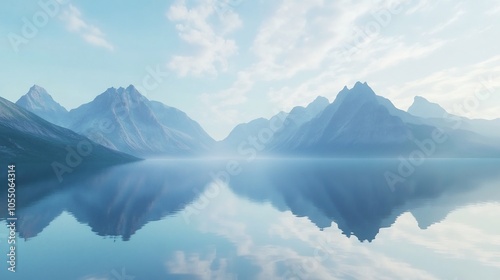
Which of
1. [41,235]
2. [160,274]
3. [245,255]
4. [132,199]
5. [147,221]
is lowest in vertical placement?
[160,274]

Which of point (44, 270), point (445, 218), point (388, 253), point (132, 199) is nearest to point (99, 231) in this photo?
point (44, 270)

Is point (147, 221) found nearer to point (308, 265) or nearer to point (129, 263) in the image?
point (129, 263)

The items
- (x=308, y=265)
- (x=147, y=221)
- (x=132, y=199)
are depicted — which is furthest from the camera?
(x=132, y=199)

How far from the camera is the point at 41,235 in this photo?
44.3 metres

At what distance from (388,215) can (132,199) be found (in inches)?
2334

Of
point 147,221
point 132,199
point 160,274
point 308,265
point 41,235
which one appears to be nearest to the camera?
point 160,274

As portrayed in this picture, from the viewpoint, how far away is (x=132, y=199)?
76.8 m

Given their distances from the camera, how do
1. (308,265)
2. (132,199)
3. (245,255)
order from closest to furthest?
(308,265)
(245,255)
(132,199)

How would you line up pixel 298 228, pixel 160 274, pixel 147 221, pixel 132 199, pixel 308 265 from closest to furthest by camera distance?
pixel 160 274, pixel 308 265, pixel 298 228, pixel 147 221, pixel 132 199

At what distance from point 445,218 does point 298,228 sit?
1084 inches

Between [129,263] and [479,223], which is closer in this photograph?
[129,263]

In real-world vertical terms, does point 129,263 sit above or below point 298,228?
below

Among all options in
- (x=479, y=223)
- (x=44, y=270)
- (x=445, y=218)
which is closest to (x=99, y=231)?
(x=44, y=270)

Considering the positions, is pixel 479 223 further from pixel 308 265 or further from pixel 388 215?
pixel 308 265
